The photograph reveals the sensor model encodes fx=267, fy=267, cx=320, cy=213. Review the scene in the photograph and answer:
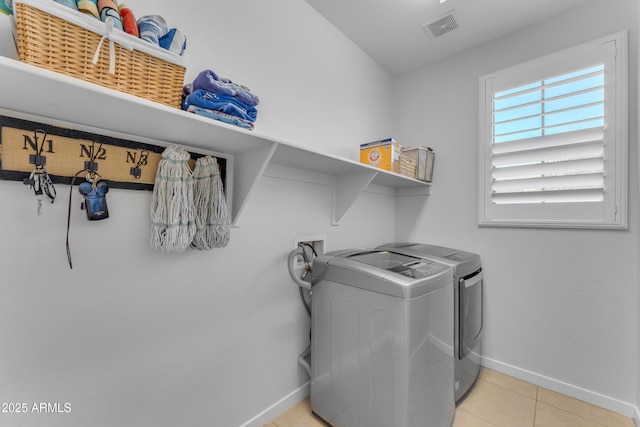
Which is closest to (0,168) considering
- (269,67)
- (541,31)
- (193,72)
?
(193,72)

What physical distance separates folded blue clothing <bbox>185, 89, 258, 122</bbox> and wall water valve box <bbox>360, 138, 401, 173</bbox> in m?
1.11

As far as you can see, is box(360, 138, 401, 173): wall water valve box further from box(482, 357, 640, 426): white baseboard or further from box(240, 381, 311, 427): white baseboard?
box(482, 357, 640, 426): white baseboard

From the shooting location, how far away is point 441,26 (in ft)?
6.32

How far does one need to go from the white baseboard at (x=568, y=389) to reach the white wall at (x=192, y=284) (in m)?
1.50

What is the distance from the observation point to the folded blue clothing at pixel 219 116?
3.24ft

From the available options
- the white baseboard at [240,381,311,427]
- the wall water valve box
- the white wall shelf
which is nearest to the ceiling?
the wall water valve box

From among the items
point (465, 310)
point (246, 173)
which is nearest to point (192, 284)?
point (246, 173)

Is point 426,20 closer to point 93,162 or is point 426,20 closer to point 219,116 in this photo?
point 219,116

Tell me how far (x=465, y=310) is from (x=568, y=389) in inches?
36.6

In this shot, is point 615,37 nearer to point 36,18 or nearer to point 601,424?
point 601,424

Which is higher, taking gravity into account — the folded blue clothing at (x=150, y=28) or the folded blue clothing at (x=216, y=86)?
the folded blue clothing at (x=150, y=28)

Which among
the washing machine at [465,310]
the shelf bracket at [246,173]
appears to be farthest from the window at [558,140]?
the shelf bracket at [246,173]

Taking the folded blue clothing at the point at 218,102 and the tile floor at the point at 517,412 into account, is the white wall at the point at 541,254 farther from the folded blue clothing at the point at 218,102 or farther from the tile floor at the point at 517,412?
the folded blue clothing at the point at 218,102

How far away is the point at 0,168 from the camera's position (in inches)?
31.2
